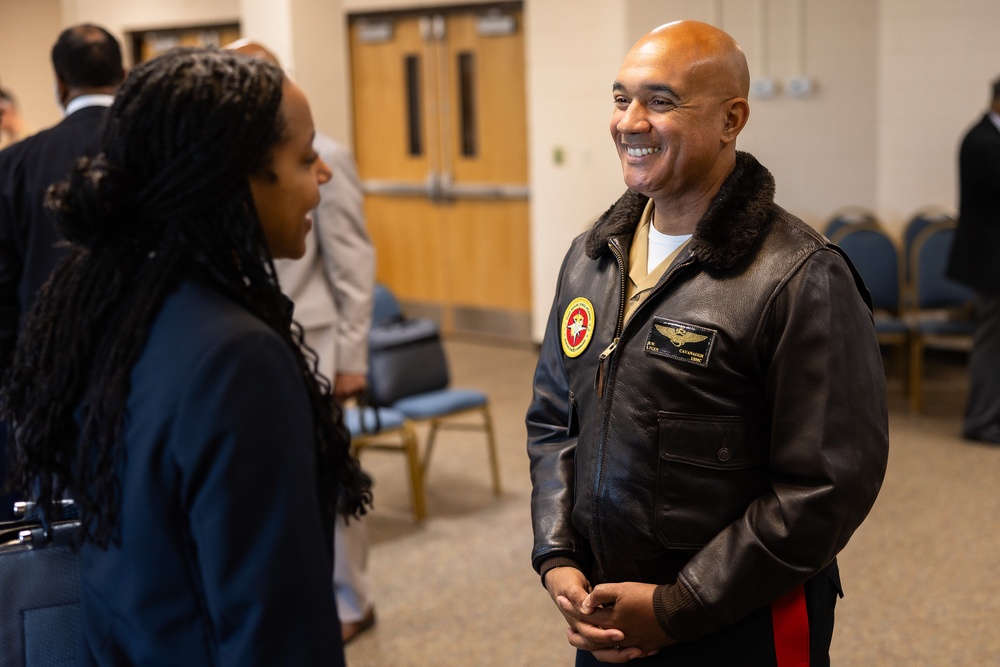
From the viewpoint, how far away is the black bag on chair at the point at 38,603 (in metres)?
1.40

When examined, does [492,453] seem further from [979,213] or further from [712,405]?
[712,405]

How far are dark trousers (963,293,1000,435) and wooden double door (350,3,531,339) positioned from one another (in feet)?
10.6

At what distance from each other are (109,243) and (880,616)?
286 centimetres

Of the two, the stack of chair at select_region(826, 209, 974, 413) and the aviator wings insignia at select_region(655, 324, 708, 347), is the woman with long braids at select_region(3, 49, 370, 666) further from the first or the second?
the stack of chair at select_region(826, 209, 974, 413)

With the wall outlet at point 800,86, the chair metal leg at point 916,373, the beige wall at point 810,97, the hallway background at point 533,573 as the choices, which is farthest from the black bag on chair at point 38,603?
the wall outlet at point 800,86

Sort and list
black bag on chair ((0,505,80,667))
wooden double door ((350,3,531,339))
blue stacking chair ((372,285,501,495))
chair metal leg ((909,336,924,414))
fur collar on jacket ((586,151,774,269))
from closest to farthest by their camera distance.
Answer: black bag on chair ((0,505,80,667)) → fur collar on jacket ((586,151,774,269)) → blue stacking chair ((372,285,501,495)) → chair metal leg ((909,336,924,414)) → wooden double door ((350,3,531,339))

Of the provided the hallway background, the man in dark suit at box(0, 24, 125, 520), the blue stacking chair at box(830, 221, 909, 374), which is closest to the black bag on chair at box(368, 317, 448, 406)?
the hallway background

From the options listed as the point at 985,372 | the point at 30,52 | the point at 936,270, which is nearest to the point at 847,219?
the point at 936,270

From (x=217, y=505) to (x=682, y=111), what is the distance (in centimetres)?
85

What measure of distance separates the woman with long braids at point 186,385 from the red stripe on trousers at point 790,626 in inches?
27.5

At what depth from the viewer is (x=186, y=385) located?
1.09 m

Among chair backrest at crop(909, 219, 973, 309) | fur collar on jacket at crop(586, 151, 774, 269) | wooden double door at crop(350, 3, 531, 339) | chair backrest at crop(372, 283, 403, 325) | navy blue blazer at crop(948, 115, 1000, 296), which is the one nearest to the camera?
fur collar on jacket at crop(586, 151, 774, 269)

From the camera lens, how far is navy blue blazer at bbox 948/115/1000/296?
5.03 m

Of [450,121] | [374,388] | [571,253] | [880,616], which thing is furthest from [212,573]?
[450,121]
